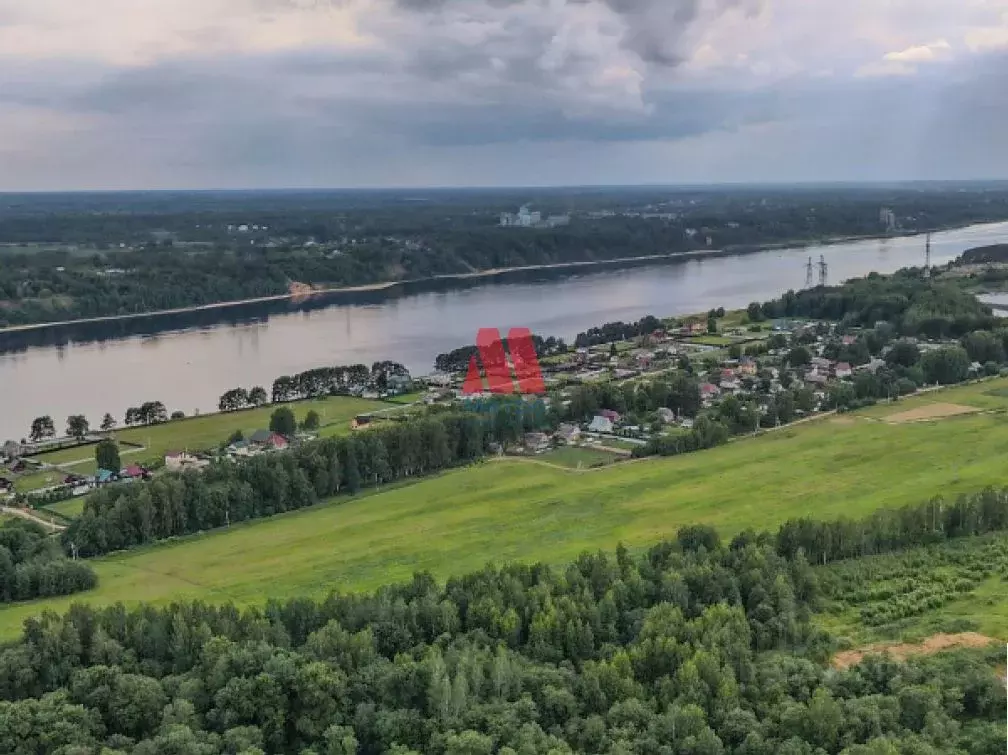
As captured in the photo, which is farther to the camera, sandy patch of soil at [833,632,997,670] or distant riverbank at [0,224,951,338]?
distant riverbank at [0,224,951,338]

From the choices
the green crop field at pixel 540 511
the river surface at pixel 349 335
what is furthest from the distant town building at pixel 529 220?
the green crop field at pixel 540 511

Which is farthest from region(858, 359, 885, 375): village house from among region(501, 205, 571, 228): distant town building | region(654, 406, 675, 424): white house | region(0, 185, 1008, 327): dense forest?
region(501, 205, 571, 228): distant town building

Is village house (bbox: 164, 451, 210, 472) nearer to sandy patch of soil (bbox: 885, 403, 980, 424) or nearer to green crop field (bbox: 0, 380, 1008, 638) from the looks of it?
green crop field (bbox: 0, 380, 1008, 638)

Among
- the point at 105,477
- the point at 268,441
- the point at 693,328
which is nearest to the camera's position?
the point at 105,477

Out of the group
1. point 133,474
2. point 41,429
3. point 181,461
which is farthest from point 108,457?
point 41,429

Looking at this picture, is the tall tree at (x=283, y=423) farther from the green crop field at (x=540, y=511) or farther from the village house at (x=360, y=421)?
the green crop field at (x=540, y=511)

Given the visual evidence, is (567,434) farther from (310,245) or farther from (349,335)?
A: (310,245)
